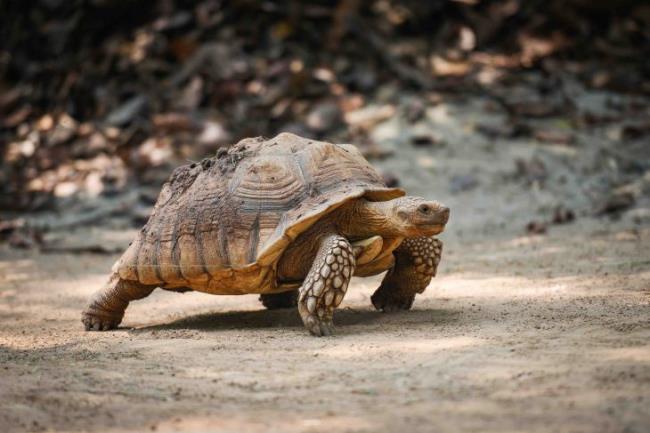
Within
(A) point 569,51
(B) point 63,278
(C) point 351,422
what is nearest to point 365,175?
(C) point 351,422

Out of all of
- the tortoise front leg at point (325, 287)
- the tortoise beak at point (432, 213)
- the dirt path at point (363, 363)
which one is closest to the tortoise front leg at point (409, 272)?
the dirt path at point (363, 363)

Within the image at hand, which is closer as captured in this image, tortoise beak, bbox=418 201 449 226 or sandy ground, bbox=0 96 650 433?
sandy ground, bbox=0 96 650 433

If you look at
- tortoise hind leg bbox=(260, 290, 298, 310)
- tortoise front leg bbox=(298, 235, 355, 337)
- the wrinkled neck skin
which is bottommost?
tortoise hind leg bbox=(260, 290, 298, 310)

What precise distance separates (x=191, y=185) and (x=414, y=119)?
643 cm

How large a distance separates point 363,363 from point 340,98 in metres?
8.72

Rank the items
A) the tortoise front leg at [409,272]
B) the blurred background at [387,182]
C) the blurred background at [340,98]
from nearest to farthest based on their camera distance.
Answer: the blurred background at [387,182] < the tortoise front leg at [409,272] < the blurred background at [340,98]

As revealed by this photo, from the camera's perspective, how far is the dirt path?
114 inches

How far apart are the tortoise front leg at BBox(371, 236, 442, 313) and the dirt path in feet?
0.44

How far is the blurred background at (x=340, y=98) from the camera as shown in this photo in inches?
391

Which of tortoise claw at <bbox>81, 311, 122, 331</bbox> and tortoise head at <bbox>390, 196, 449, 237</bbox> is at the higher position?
tortoise head at <bbox>390, 196, 449, 237</bbox>

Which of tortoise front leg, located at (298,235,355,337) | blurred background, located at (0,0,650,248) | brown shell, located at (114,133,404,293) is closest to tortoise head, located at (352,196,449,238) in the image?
brown shell, located at (114,133,404,293)

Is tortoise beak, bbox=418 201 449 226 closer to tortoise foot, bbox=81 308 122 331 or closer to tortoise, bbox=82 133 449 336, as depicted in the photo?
tortoise, bbox=82 133 449 336

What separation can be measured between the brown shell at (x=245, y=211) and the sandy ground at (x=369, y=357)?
0.34 m

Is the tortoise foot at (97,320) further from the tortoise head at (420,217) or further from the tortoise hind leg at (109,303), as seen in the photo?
the tortoise head at (420,217)
